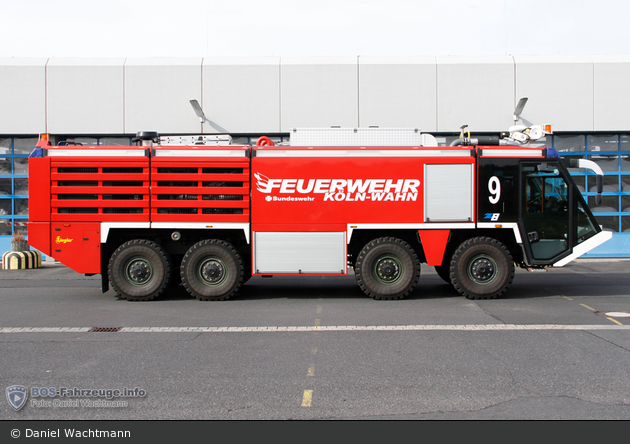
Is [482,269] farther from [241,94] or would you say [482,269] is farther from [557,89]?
[241,94]

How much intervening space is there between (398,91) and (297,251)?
863cm

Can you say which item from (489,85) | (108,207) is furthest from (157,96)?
(489,85)

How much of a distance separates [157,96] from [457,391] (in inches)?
556

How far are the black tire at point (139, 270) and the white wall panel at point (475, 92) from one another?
Answer: 10.2m

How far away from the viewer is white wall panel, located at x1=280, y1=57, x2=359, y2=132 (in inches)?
Result: 629

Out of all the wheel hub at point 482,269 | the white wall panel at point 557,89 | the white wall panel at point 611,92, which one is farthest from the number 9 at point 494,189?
the white wall panel at point 611,92

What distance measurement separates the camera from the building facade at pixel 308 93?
15977 millimetres

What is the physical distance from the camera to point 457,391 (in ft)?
15.4

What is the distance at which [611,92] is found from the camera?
631 inches

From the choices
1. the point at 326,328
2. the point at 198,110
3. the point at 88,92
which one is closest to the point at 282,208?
the point at 326,328

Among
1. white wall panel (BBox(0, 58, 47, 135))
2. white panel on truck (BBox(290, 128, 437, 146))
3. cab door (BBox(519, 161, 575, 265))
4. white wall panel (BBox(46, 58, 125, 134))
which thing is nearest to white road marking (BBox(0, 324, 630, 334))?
cab door (BBox(519, 161, 575, 265))

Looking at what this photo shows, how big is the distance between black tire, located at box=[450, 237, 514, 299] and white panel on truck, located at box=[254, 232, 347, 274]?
217cm

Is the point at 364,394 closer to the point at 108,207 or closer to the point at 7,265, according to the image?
the point at 108,207

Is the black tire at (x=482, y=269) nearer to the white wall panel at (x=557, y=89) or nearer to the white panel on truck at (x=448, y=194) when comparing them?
the white panel on truck at (x=448, y=194)
